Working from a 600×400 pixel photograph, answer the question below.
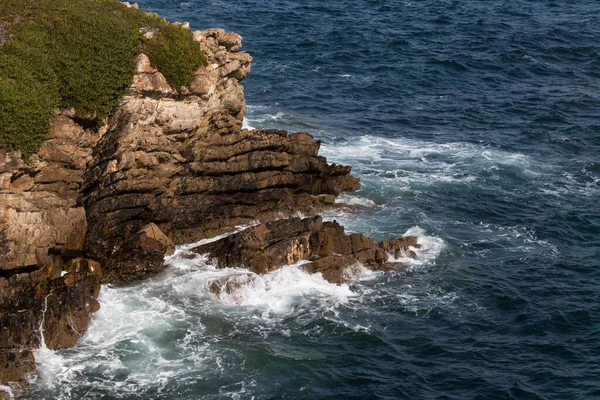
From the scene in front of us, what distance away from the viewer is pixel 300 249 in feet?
164

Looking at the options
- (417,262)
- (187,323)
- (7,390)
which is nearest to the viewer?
(7,390)

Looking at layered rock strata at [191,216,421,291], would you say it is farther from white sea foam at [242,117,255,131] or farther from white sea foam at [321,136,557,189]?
white sea foam at [242,117,255,131]

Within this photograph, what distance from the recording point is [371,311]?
153 feet

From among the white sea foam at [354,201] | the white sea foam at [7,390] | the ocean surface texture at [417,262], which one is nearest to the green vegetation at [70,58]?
the ocean surface texture at [417,262]

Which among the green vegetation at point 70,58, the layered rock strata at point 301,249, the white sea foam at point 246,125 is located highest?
the green vegetation at point 70,58

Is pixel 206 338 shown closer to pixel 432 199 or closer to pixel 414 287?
pixel 414 287

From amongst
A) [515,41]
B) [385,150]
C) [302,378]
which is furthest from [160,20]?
[515,41]

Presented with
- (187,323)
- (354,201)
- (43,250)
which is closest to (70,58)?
(43,250)

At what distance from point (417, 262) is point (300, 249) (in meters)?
8.07

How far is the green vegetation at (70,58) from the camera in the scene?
152ft

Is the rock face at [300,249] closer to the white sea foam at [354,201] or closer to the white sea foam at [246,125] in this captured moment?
the white sea foam at [354,201]

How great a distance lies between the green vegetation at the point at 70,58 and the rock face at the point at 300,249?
11.4 meters

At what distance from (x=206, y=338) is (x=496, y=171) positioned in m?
34.0

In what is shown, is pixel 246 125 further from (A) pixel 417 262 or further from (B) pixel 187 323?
(B) pixel 187 323
